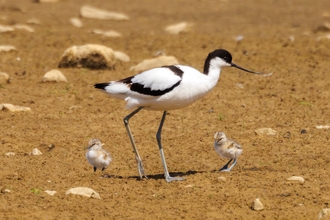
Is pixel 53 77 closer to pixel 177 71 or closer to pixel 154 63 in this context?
pixel 154 63

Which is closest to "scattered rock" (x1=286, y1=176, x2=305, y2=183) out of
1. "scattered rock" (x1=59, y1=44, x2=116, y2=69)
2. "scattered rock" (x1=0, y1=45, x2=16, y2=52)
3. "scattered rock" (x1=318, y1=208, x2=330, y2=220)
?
"scattered rock" (x1=318, y1=208, x2=330, y2=220)

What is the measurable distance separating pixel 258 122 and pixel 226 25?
29.8 ft

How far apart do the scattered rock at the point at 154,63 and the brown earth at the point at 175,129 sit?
0.33 m

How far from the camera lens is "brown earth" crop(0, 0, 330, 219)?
7430 mm

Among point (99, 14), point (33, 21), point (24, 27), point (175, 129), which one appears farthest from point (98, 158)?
point (99, 14)

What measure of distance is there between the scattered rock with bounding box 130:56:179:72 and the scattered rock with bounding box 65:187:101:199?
570 centimetres

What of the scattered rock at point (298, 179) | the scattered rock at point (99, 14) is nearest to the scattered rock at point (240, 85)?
the scattered rock at point (298, 179)

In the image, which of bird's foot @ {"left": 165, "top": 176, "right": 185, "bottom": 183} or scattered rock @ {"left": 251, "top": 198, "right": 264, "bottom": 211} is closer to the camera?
scattered rock @ {"left": 251, "top": 198, "right": 264, "bottom": 211}

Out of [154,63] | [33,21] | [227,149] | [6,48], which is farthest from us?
[33,21]

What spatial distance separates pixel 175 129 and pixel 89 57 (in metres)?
3.41

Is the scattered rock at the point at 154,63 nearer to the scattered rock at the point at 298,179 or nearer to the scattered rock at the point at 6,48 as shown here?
the scattered rock at the point at 6,48

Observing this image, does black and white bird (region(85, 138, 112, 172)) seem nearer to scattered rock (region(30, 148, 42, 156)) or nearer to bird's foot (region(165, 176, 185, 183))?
bird's foot (region(165, 176, 185, 183))

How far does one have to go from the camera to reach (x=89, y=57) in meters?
13.5

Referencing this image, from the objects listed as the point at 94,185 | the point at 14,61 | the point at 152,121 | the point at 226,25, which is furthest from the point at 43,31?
the point at 94,185
